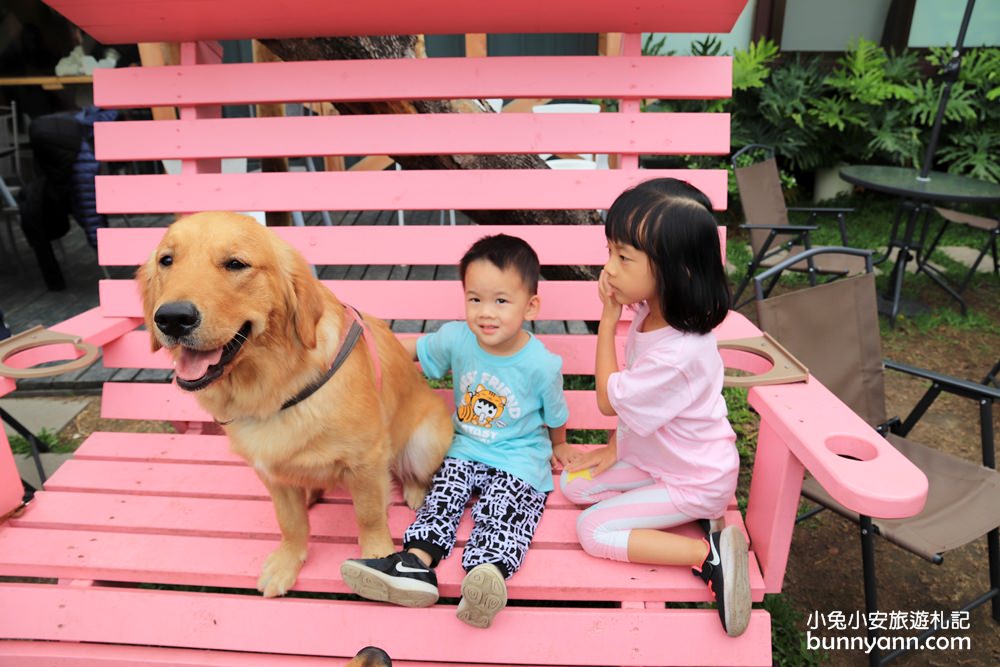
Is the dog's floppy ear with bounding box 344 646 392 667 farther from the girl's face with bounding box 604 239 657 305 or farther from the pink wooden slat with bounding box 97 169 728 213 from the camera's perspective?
the pink wooden slat with bounding box 97 169 728 213

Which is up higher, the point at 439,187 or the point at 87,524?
the point at 439,187

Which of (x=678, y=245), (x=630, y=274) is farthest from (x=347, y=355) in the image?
(x=678, y=245)

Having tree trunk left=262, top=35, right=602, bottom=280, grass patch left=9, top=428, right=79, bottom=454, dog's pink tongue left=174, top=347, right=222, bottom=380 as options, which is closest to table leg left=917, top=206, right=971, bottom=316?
tree trunk left=262, top=35, right=602, bottom=280

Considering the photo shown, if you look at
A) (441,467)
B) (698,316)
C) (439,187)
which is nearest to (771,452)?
(698,316)

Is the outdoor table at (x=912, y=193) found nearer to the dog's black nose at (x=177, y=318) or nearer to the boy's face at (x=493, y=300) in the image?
the boy's face at (x=493, y=300)

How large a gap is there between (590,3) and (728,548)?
1.73 meters

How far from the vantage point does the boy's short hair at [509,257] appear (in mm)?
2027

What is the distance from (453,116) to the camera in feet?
8.14

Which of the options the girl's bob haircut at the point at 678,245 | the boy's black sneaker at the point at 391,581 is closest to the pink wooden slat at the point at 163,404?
the girl's bob haircut at the point at 678,245

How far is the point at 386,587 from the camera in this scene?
1.65 metres

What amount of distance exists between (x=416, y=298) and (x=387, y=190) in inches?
16.6

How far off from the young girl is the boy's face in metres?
0.29

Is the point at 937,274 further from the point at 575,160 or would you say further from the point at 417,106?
the point at 417,106

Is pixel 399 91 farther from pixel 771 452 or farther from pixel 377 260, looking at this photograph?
pixel 771 452
